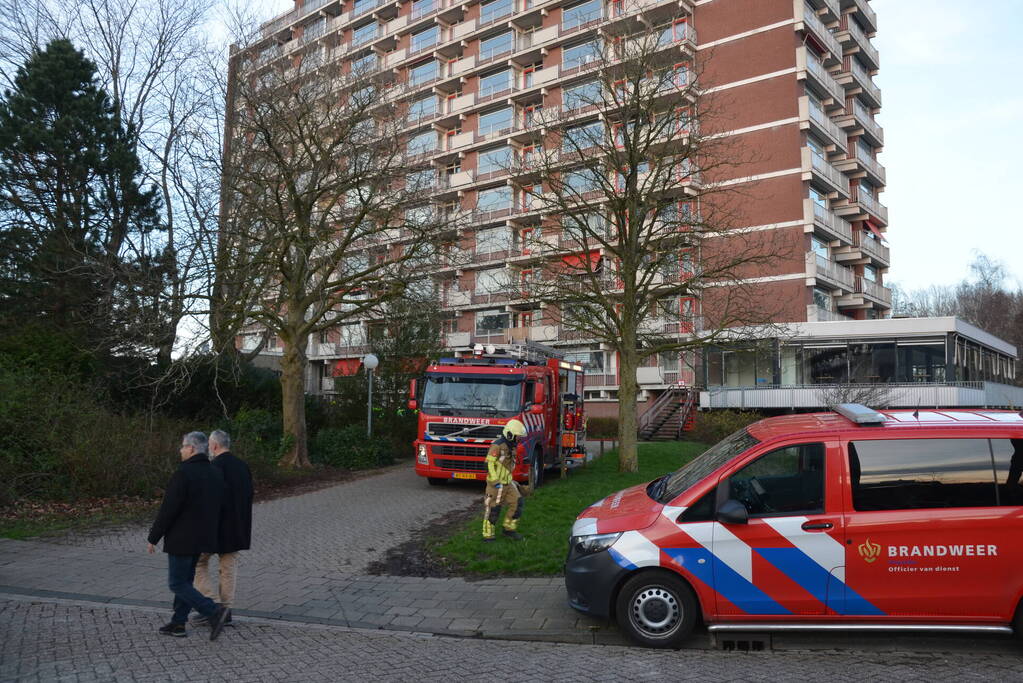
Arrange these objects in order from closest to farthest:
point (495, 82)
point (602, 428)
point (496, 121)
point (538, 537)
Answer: point (538, 537) < point (602, 428) < point (496, 121) < point (495, 82)

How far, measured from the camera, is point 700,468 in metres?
6.24

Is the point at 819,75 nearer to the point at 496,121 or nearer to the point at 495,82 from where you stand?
the point at 496,121

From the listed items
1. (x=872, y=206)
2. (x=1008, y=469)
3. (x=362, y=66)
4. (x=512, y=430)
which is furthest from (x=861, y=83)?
(x=1008, y=469)

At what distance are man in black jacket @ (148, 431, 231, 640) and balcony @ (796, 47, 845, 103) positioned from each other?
126 ft

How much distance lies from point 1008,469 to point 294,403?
1582 centimetres

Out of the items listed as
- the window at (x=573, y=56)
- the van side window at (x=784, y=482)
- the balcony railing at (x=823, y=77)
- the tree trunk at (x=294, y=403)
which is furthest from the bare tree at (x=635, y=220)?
the window at (x=573, y=56)

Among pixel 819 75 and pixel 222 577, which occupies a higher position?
pixel 819 75

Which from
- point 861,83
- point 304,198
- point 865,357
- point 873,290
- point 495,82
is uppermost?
point 495,82

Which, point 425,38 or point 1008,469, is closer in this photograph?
point 1008,469

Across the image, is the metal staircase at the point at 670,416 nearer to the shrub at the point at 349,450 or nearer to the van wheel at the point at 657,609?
the shrub at the point at 349,450

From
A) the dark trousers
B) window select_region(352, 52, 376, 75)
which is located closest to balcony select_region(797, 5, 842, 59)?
window select_region(352, 52, 376, 75)

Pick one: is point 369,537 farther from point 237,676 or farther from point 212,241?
point 212,241

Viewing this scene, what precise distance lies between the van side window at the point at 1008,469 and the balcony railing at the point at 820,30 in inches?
1483

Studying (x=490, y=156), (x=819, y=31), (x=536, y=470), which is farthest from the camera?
(x=490, y=156)
